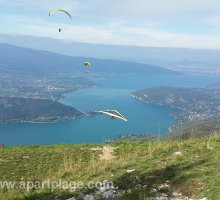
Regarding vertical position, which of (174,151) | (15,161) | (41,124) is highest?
(174,151)

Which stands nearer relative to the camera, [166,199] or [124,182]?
[166,199]

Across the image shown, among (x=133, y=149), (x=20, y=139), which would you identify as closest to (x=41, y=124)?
(x=20, y=139)

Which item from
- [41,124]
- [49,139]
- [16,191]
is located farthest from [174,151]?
[41,124]

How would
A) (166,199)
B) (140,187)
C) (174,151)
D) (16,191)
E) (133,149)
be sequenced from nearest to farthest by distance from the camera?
(166,199), (140,187), (16,191), (174,151), (133,149)

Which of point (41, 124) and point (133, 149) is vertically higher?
point (133, 149)

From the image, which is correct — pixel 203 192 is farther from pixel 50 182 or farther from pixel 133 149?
pixel 133 149

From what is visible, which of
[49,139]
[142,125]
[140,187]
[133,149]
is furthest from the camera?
[142,125]
